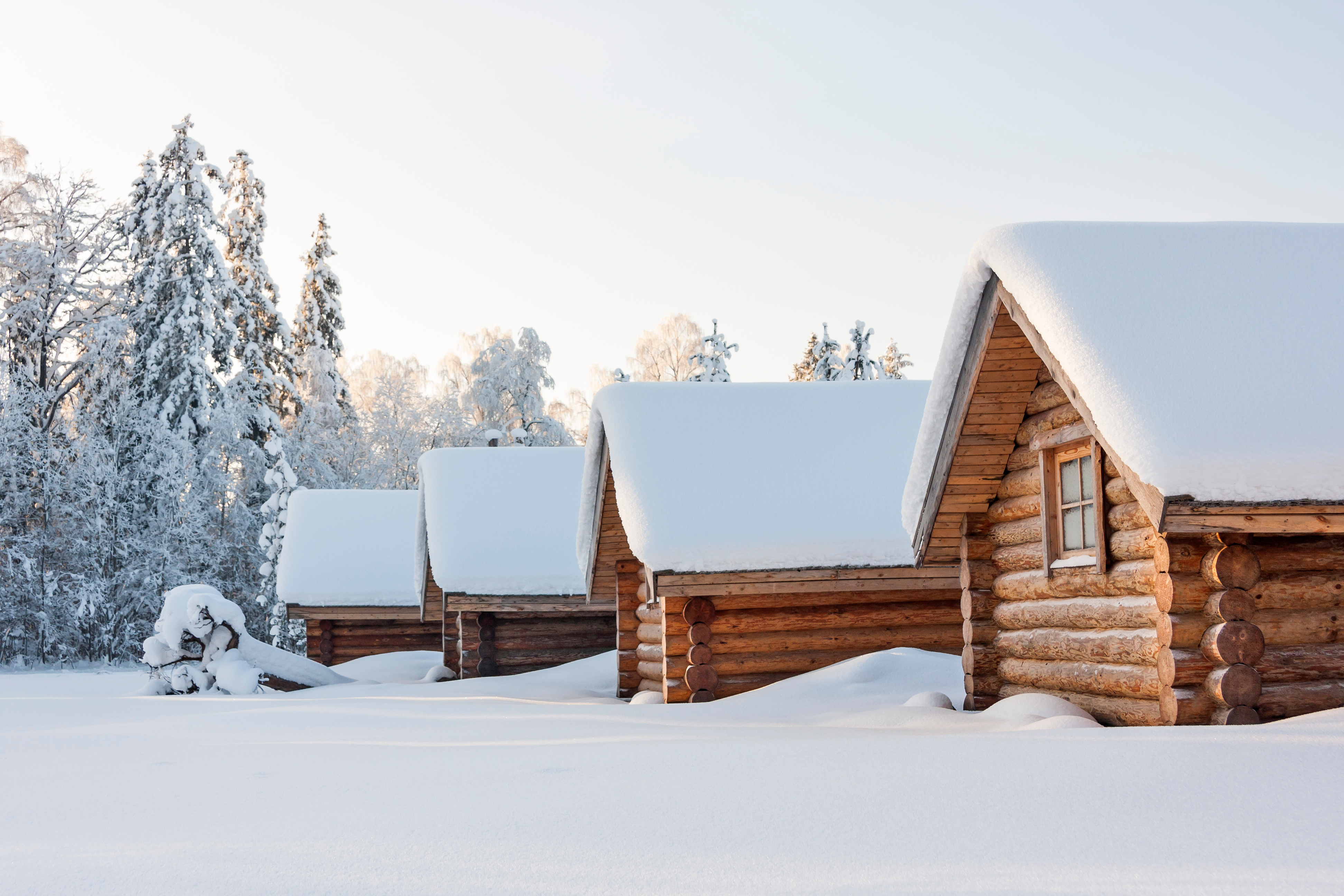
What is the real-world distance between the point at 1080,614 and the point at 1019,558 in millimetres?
994

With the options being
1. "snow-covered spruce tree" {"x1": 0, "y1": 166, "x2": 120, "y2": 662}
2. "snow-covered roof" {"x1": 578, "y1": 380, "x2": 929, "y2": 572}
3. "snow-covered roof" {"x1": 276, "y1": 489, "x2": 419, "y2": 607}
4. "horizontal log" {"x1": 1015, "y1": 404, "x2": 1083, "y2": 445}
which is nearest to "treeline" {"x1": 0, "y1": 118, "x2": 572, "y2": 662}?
"snow-covered spruce tree" {"x1": 0, "y1": 166, "x2": 120, "y2": 662}

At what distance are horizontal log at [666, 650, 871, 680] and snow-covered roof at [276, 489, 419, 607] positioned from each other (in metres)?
10.9

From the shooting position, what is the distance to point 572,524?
1909 cm

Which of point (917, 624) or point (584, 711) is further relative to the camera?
point (917, 624)

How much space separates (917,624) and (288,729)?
667 centimetres

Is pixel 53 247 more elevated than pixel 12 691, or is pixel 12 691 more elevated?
pixel 53 247

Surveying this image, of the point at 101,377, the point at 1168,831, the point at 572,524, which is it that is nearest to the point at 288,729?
the point at 1168,831

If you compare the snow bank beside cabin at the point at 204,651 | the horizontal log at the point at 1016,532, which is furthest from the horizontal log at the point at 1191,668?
the snow bank beside cabin at the point at 204,651

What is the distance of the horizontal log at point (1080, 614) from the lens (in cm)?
771

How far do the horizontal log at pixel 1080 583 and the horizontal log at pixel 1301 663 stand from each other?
546 millimetres

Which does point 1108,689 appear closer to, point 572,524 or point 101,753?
point 101,753

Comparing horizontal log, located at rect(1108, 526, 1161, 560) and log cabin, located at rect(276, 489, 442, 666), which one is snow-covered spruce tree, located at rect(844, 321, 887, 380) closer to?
log cabin, located at rect(276, 489, 442, 666)

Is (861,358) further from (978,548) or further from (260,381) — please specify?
(978,548)

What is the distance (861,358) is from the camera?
129 ft
